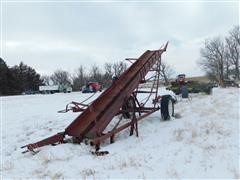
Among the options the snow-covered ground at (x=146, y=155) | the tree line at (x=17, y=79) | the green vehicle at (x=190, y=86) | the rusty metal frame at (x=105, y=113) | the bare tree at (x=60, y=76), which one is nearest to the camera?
the snow-covered ground at (x=146, y=155)

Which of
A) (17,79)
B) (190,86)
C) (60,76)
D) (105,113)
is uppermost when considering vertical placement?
(60,76)

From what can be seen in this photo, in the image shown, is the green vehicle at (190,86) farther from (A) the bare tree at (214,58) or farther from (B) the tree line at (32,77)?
(A) the bare tree at (214,58)

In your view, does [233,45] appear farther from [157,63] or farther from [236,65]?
[157,63]

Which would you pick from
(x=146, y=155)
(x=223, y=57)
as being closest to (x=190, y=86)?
(x=146, y=155)

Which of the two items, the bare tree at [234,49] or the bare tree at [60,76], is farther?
the bare tree at [60,76]

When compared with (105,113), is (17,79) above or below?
above

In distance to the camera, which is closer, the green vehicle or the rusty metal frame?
the rusty metal frame

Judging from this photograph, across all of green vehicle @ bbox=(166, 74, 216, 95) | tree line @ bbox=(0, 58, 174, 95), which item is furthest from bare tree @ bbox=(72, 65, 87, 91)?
green vehicle @ bbox=(166, 74, 216, 95)

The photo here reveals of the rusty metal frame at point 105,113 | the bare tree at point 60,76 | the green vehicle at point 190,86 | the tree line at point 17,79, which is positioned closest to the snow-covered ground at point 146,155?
the rusty metal frame at point 105,113

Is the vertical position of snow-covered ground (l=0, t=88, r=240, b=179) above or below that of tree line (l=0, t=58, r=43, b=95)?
below

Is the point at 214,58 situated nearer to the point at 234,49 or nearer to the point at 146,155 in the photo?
the point at 234,49

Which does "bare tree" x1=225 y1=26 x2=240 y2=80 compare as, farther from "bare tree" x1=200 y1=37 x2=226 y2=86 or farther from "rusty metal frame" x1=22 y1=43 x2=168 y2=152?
"rusty metal frame" x1=22 y1=43 x2=168 y2=152

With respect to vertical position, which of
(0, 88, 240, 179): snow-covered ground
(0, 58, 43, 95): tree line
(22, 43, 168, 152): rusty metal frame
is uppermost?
(0, 58, 43, 95): tree line

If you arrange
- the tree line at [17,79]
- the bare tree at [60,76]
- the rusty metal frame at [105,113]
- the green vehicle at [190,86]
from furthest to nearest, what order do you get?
the bare tree at [60,76] → the tree line at [17,79] → the green vehicle at [190,86] → the rusty metal frame at [105,113]
